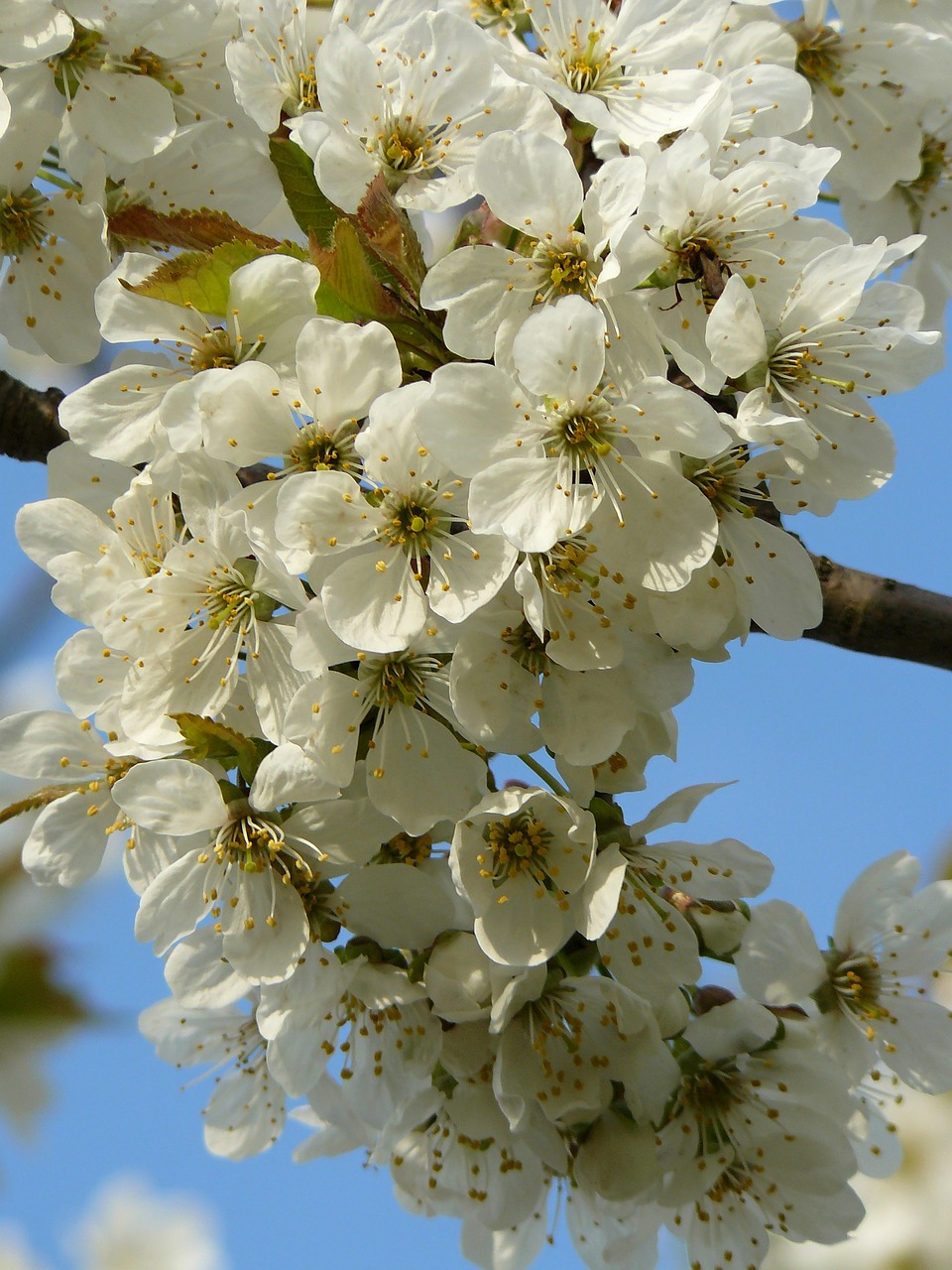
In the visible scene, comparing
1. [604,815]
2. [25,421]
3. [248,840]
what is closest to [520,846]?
[604,815]

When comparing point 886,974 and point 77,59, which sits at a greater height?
point 77,59

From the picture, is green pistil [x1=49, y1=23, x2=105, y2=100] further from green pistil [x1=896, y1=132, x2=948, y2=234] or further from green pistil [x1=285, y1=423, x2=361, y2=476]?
green pistil [x1=896, y1=132, x2=948, y2=234]

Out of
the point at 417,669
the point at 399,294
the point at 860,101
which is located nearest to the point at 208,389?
the point at 399,294

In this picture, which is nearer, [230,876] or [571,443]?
[571,443]

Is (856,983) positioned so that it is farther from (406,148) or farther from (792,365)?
(406,148)

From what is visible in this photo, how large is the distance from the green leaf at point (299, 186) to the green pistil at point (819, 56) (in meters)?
1.00

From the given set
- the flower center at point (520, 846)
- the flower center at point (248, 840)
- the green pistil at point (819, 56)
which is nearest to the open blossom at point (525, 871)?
the flower center at point (520, 846)

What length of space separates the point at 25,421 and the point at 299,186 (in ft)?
2.22

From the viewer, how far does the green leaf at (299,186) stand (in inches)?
71.1

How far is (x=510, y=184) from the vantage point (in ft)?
5.23

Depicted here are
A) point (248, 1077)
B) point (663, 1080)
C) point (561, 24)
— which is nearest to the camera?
point (663, 1080)

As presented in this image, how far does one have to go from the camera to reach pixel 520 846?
64.0 inches

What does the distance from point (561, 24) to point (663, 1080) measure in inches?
60.9

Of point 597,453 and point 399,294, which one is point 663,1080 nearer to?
point 597,453
